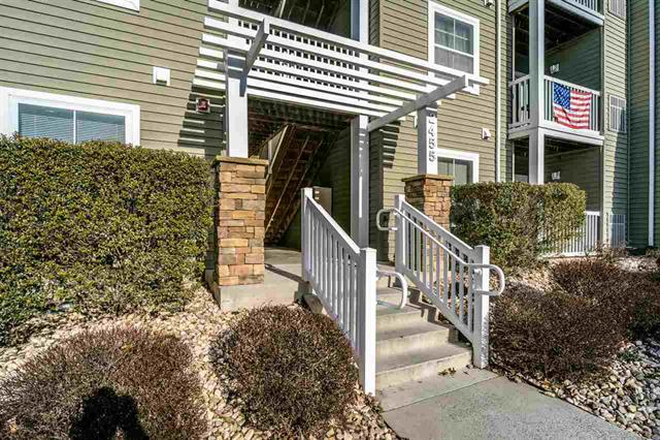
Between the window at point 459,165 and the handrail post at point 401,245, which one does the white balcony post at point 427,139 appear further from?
the window at point 459,165

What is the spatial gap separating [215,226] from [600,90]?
34.8ft

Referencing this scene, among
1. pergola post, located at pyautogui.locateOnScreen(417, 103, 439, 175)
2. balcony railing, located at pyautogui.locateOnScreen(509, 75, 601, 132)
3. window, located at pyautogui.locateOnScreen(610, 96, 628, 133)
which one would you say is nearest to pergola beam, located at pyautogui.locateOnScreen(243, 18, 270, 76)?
pergola post, located at pyautogui.locateOnScreen(417, 103, 439, 175)

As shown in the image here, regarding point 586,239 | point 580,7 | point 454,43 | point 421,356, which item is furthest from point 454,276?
point 580,7

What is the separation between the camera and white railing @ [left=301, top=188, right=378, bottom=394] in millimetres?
2760

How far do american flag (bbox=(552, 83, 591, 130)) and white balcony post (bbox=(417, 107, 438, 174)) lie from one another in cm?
481

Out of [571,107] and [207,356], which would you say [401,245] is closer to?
[207,356]

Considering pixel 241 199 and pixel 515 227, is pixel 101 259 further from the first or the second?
pixel 515 227

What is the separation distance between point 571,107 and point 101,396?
10447 mm

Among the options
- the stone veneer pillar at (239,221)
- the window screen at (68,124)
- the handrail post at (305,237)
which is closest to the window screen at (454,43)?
the handrail post at (305,237)

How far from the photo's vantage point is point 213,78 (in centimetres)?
470

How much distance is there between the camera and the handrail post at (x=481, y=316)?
3.46 m

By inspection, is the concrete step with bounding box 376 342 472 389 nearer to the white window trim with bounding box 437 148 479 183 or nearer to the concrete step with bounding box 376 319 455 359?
the concrete step with bounding box 376 319 455 359

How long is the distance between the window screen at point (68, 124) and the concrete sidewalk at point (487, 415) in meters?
4.66

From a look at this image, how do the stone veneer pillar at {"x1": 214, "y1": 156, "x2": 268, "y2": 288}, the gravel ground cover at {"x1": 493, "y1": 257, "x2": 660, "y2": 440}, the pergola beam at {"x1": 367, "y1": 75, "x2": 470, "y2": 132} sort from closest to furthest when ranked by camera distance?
1. the gravel ground cover at {"x1": 493, "y1": 257, "x2": 660, "y2": 440}
2. the stone veneer pillar at {"x1": 214, "y1": 156, "x2": 268, "y2": 288}
3. the pergola beam at {"x1": 367, "y1": 75, "x2": 470, "y2": 132}
